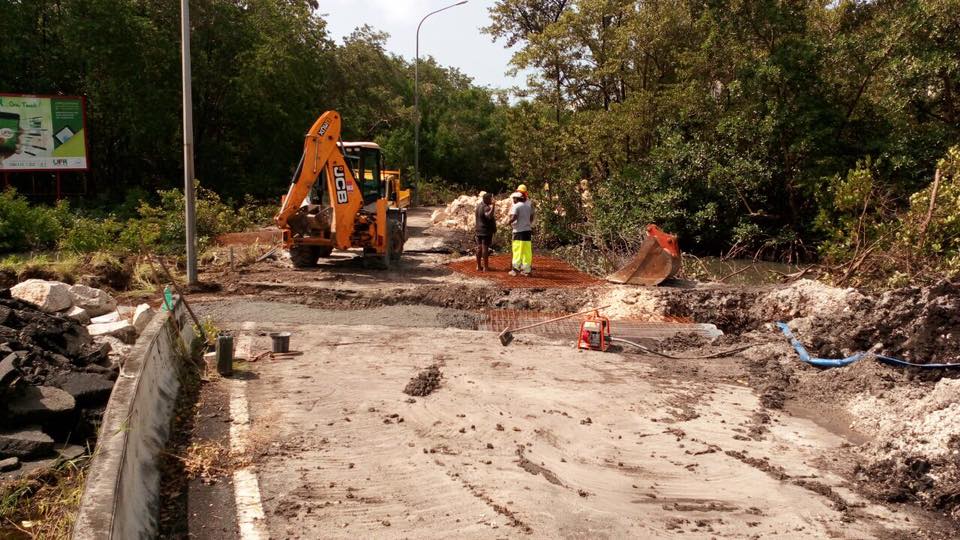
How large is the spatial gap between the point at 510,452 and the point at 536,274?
9.49 m

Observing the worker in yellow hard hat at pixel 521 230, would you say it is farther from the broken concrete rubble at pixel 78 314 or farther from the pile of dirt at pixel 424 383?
the broken concrete rubble at pixel 78 314

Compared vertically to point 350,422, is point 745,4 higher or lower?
higher

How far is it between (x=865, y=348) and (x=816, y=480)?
370cm

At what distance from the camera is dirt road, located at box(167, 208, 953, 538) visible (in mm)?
4484

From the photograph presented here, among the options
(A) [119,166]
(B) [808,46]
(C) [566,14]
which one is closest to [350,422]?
(B) [808,46]

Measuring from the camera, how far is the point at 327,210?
544 inches

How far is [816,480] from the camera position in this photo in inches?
208

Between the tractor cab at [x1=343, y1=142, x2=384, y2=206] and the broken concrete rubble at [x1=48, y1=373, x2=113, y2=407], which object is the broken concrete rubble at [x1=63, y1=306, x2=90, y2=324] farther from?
the tractor cab at [x1=343, y1=142, x2=384, y2=206]

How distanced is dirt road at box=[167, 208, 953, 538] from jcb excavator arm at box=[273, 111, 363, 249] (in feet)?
16.2

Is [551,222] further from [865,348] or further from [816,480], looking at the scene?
[816,480]

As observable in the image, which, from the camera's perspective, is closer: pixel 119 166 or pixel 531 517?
pixel 531 517

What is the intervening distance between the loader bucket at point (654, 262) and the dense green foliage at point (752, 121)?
4.19m

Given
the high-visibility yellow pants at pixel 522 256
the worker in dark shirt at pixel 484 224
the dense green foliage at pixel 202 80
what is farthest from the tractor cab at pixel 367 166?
the dense green foliage at pixel 202 80

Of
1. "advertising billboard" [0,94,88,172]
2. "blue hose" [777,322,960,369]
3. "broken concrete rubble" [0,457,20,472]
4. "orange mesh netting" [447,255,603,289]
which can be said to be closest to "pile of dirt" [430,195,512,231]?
"orange mesh netting" [447,255,603,289]
